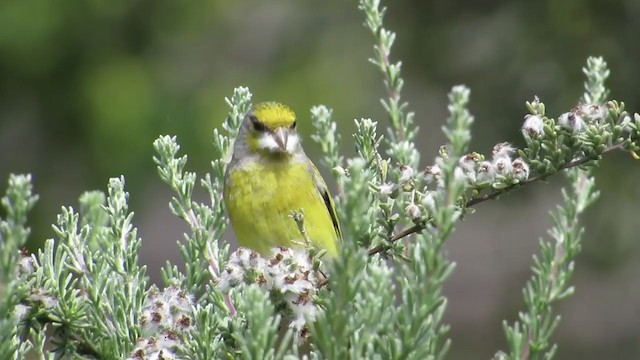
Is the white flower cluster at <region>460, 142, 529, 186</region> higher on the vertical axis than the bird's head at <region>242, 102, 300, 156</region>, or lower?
lower

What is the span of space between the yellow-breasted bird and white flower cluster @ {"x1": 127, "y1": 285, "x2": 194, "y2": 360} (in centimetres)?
154

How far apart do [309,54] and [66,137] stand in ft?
7.52

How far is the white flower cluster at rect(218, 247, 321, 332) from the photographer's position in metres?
Answer: 1.99

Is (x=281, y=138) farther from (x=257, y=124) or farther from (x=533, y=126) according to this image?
(x=533, y=126)

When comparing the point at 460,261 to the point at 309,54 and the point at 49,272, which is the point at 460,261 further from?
the point at 49,272

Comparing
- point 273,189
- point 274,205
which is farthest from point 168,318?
point 273,189

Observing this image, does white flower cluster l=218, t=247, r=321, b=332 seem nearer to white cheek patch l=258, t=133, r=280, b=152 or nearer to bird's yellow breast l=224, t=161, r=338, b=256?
bird's yellow breast l=224, t=161, r=338, b=256

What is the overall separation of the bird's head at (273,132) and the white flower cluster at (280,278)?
2.00m

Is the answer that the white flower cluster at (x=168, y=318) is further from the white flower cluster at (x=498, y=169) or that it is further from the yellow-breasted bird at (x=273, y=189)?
the yellow-breasted bird at (x=273, y=189)

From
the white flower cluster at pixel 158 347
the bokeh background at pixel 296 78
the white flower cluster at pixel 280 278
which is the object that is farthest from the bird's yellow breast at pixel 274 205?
the bokeh background at pixel 296 78

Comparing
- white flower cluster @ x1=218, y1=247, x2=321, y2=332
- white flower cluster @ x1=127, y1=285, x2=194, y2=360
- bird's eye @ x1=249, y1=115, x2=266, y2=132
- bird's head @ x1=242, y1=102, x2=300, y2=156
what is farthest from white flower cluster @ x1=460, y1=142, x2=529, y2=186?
bird's eye @ x1=249, y1=115, x2=266, y2=132

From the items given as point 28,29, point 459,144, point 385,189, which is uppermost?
point 28,29

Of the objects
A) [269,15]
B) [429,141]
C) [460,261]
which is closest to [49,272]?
[269,15]

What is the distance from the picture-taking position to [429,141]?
13.5 m
